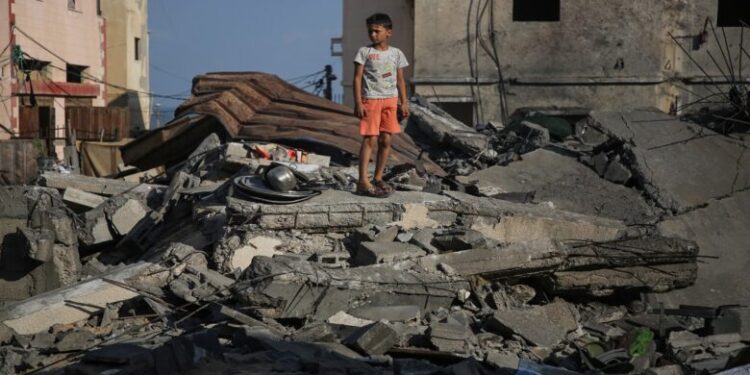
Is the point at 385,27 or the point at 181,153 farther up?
the point at 385,27

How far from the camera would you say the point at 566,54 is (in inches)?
794

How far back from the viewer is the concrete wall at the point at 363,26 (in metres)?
24.0

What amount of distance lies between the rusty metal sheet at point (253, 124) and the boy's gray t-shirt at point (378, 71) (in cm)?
360

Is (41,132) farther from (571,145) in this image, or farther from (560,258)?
(560,258)

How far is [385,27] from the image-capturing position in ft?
26.2

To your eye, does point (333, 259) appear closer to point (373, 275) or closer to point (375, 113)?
point (373, 275)

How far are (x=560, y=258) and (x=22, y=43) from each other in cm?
2383

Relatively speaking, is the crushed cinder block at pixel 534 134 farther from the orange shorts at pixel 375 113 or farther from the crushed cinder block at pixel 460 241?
the crushed cinder block at pixel 460 241

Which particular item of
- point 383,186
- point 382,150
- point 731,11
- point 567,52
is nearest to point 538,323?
point 383,186

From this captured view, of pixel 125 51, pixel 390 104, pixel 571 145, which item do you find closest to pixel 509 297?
pixel 390 104

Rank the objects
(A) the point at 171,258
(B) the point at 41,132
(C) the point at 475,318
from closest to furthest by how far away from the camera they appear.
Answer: (C) the point at 475,318 < (A) the point at 171,258 < (B) the point at 41,132

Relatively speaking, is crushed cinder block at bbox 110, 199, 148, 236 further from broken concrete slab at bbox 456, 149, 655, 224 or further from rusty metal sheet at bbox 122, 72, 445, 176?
broken concrete slab at bbox 456, 149, 655, 224

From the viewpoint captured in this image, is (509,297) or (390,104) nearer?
(509,297)

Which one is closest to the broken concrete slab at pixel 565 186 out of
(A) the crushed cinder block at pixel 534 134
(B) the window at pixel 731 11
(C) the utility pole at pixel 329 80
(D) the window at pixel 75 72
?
(A) the crushed cinder block at pixel 534 134
